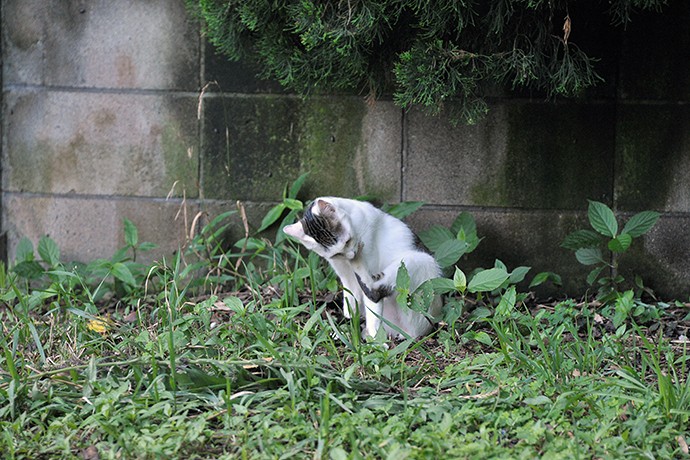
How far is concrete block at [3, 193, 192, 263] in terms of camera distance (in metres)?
4.48

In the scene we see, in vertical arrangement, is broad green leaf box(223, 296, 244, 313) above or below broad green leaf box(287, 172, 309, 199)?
below

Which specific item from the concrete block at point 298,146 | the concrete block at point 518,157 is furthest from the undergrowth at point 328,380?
the concrete block at point 298,146

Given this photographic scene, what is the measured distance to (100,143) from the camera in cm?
445

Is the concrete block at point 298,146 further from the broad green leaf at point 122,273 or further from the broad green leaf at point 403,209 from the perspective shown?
the broad green leaf at point 122,273

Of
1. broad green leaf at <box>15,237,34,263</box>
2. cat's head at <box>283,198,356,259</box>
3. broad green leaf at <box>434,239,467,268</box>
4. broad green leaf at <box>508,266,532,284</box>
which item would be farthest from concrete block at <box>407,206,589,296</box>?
broad green leaf at <box>15,237,34,263</box>

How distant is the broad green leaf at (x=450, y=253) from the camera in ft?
12.7

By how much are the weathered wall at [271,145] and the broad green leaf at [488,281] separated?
69 cm

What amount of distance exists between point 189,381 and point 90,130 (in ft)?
6.64

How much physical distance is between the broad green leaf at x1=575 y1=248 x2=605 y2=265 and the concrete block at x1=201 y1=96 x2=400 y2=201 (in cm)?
98

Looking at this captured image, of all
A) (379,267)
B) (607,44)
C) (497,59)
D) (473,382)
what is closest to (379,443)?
(473,382)

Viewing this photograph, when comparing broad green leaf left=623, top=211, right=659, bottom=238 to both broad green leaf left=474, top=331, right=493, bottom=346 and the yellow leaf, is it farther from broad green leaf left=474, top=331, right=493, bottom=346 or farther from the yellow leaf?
the yellow leaf

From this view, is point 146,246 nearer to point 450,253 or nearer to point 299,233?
point 299,233

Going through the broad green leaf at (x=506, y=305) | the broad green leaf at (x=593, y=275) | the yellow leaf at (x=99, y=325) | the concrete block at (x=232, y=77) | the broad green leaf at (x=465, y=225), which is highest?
the concrete block at (x=232, y=77)

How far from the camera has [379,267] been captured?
11.8 feet
